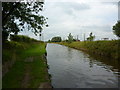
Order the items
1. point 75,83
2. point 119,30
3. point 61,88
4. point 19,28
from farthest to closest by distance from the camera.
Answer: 1. point 119,30
2. point 19,28
3. point 75,83
4. point 61,88

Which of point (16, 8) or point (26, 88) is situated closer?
point (26, 88)

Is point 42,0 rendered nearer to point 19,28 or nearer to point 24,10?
point 24,10

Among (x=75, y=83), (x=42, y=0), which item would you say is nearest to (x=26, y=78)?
(x=75, y=83)

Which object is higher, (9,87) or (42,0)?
(42,0)

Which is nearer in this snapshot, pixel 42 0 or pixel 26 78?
pixel 26 78

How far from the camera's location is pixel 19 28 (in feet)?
59.6

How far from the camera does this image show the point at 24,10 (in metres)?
17.3

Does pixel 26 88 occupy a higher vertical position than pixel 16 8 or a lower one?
lower

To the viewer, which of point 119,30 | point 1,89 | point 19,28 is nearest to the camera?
point 1,89

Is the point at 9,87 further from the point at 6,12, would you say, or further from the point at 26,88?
the point at 6,12

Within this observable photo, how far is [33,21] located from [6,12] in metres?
3.39

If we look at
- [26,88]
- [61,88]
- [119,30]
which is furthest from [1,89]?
[119,30]

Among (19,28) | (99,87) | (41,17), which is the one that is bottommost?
(99,87)

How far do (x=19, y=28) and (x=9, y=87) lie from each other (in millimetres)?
10303
